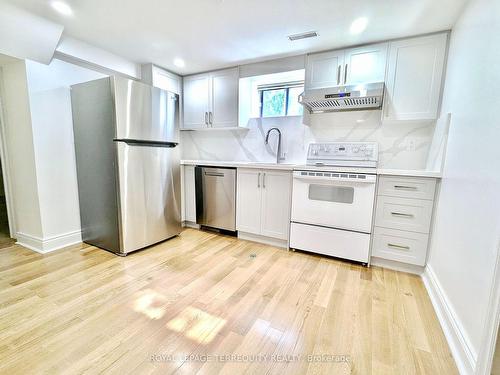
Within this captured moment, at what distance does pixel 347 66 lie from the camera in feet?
8.00

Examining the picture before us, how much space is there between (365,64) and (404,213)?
1.53m

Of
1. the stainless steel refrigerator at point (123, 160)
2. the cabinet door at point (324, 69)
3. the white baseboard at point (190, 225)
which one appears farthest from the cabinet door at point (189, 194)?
the cabinet door at point (324, 69)

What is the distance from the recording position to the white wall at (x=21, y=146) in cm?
229

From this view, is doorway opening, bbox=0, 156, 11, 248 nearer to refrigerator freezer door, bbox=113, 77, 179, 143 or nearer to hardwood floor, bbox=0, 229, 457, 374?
hardwood floor, bbox=0, 229, 457, 374

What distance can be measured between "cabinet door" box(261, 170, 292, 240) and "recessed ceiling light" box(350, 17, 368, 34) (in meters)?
1.45

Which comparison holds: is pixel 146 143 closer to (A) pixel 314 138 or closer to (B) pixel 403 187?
(A) pixel 314 138

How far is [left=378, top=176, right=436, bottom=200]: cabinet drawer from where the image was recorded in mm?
2005

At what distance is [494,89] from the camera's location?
3.92ft

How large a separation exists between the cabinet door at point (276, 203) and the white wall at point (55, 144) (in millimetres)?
2190

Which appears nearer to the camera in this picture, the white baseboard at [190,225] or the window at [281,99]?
the window at [281,99]

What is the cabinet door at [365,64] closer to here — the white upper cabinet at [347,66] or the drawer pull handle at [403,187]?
the white upper cabinet at [347,66]

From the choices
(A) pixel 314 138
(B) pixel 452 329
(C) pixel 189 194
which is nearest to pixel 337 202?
(A) pixel 314 138

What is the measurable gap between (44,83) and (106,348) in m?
2.55

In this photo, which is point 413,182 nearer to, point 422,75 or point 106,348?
point 422,75
